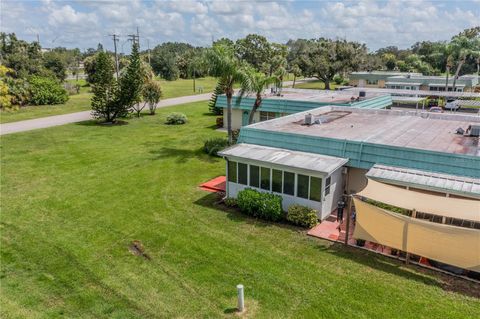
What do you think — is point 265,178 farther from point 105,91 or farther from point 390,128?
point 105,91

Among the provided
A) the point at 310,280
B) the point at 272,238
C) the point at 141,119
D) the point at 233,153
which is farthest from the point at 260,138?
the point at 141,119

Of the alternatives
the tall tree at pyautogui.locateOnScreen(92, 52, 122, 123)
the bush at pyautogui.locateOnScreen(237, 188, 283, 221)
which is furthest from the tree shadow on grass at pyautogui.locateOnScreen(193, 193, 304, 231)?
the tall tree at pyautogui.locateOnScreen(92, 52, 122, 123)

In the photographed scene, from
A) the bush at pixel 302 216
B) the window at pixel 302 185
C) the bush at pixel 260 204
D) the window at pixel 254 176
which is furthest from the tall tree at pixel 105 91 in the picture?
the bush at pixel 302 216

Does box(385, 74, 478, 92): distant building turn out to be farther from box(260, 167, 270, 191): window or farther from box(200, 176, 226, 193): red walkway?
box(260, 167, 270, 191): window

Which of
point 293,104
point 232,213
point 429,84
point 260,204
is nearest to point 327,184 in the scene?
point 260,204

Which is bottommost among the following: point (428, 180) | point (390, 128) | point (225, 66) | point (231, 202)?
point (231, 202)

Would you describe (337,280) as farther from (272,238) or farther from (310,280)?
(272,238)

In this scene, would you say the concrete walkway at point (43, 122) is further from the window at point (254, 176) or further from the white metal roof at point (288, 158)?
the window at point (254, 176)
